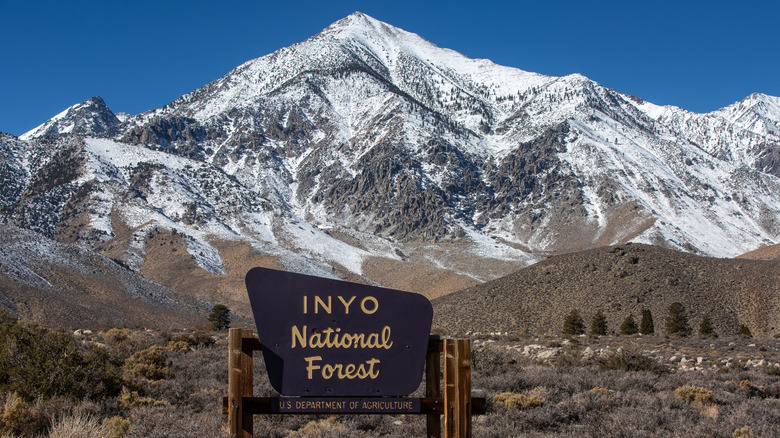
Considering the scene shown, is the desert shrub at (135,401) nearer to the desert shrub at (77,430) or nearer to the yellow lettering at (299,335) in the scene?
the desert shrub at (77,430)

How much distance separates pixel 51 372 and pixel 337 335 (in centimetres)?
642

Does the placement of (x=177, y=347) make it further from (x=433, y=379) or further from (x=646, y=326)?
(x=646, y=326)

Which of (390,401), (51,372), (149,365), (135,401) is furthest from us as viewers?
(149,365)

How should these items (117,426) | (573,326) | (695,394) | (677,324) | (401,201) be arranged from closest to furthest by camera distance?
(117,426) < (695,394) < (677,324) < (573,326) < (401,201)

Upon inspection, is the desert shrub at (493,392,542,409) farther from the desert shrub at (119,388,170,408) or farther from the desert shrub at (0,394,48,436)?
the desert shrub at (0,394,48,436)

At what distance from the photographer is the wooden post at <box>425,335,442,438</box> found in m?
5.45

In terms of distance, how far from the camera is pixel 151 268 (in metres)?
89.5

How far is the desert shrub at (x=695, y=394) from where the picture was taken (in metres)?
10.4

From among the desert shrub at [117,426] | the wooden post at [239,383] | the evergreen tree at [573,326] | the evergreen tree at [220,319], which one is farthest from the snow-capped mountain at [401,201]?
the wooden post at [239,383]

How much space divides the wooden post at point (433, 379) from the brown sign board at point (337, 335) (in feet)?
0.34

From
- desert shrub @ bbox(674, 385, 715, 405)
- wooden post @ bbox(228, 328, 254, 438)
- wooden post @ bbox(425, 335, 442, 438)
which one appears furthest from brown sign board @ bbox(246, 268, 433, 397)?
desert shrub @ bbox(674, 385, 715, 405)

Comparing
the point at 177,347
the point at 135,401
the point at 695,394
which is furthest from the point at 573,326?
the point at 135,401

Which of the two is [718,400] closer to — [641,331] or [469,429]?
[469,429]

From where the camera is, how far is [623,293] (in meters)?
42.6
